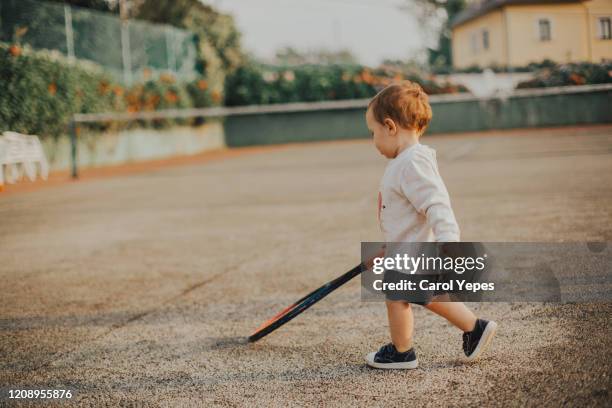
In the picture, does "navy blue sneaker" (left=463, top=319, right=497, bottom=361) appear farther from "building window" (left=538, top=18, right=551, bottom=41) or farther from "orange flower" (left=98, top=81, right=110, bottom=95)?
"orange flower" (left=98, top=81, right=110, bottom=95)

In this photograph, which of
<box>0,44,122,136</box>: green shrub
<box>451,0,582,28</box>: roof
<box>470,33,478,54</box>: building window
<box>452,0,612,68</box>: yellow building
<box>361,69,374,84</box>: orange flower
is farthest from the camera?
<box>361,69,374,84</box>: orange flower

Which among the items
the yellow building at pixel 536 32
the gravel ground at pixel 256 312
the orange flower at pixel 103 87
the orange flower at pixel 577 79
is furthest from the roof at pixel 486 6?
the orange flower at pixel 103 87

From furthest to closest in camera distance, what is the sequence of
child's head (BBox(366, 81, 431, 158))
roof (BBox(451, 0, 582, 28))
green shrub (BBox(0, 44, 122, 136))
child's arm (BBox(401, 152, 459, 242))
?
green shrub (BBox(0, 44, 122, 136)), roof (BBox(451, 0, 582, 28)), child's head (BBox(366, 81, 431, 158)), child's arm (BBox(401, 152, 459, 242))

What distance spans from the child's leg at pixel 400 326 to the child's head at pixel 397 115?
653 millimetres

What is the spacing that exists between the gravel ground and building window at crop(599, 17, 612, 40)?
1.65 metres

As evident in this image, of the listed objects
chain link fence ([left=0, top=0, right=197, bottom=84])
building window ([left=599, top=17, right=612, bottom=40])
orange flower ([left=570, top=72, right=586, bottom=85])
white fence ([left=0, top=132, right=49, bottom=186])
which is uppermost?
chain link fence ([left=0, top=0, right=197, bottom=84])

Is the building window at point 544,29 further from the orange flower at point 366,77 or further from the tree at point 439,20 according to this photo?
the orange flower at point 366,77

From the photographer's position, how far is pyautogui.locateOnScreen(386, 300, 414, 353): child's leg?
2822 mm

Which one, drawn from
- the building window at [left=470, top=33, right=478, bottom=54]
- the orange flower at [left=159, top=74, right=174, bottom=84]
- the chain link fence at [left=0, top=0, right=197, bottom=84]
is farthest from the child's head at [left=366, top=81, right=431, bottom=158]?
the orange flower at [left=159, top=74, right=174, bottom=84]

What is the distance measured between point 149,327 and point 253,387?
3.86 feet

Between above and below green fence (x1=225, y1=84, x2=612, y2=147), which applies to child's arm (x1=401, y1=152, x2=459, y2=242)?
below

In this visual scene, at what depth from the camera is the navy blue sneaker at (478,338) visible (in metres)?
2.82

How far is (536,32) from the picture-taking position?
8.49m

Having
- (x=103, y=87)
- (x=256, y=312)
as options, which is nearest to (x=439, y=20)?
(x=103, y=87)
